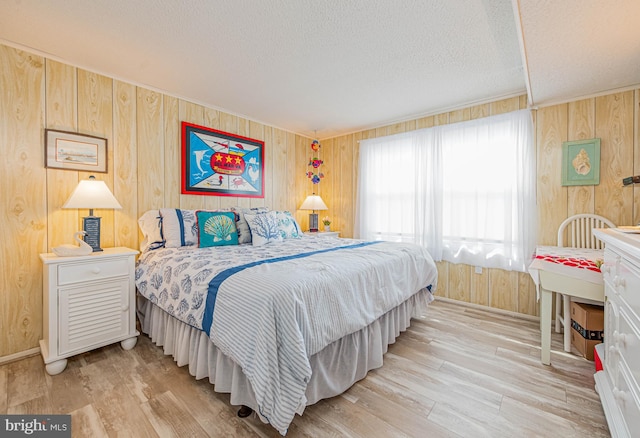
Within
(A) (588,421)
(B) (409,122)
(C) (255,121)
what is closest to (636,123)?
(B) (409,122)

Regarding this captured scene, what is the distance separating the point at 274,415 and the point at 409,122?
361 cm

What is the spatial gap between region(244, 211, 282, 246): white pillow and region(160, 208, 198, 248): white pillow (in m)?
0.53

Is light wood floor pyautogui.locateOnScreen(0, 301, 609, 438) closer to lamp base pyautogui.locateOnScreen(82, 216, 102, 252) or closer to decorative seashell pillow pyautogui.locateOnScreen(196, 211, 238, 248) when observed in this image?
lamp base pyautogui.locateOnScreen(82, 216, 102, 252)

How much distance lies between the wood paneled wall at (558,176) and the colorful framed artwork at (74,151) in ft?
11.5

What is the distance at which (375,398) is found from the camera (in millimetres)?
1655

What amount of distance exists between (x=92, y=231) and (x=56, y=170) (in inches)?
23.2

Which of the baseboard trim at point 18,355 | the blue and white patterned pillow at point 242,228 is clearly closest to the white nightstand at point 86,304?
the baseboard trim at point 18,355

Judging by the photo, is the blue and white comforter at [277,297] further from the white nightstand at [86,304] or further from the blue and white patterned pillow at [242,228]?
the blue and white patterned pillow at [242,228]

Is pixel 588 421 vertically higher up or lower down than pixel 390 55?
lower down

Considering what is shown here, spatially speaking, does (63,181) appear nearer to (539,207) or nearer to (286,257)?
(286,257)

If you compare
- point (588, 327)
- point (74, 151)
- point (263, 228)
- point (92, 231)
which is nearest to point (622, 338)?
point (588, 327)

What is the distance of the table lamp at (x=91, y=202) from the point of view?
211 cm

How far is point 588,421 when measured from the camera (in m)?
1.46

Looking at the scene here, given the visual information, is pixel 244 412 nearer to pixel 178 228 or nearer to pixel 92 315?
pixel 92 315
